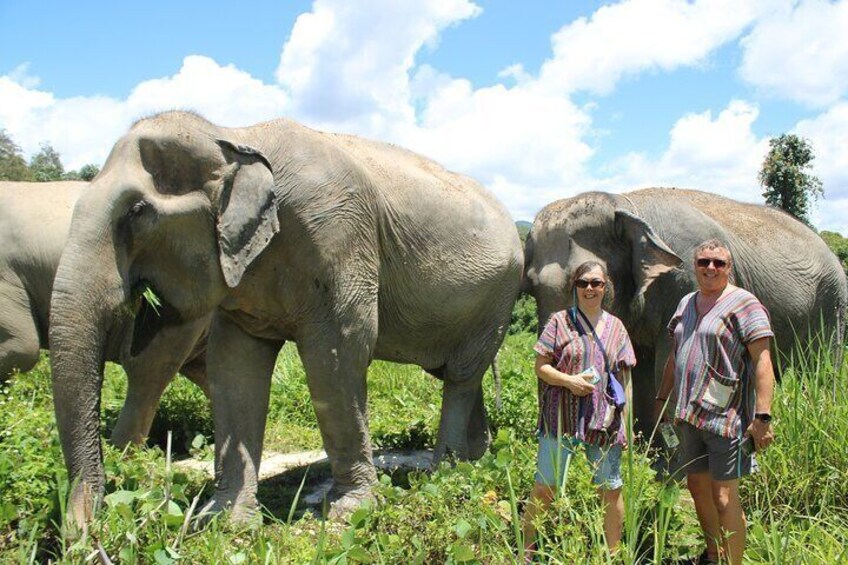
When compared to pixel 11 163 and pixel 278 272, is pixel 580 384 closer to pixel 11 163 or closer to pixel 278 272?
pixel 278 272

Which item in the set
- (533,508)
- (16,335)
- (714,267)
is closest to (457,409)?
(533,508)

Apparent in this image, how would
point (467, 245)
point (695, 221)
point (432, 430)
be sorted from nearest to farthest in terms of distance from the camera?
point (467, 245) < point (695, 221) < point (432, 430)

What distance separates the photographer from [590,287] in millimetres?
3340

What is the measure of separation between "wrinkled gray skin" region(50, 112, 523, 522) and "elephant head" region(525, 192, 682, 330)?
9.9 inches

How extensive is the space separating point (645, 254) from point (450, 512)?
220 cm

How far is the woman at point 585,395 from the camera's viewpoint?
3264 mm

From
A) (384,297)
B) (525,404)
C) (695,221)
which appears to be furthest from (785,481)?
(525,404)

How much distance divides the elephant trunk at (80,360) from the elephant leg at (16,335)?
304 cm

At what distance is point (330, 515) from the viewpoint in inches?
163

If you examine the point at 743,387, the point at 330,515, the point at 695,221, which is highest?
the point at 695,221

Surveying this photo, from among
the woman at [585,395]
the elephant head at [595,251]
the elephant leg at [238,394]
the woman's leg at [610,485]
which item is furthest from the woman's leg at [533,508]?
the elephant head at [595,251]

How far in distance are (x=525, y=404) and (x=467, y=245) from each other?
2.15 m

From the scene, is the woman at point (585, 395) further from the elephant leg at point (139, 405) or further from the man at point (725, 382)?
the elephant leg at point (139, 405)

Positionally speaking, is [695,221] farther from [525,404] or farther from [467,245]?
[525,404]
